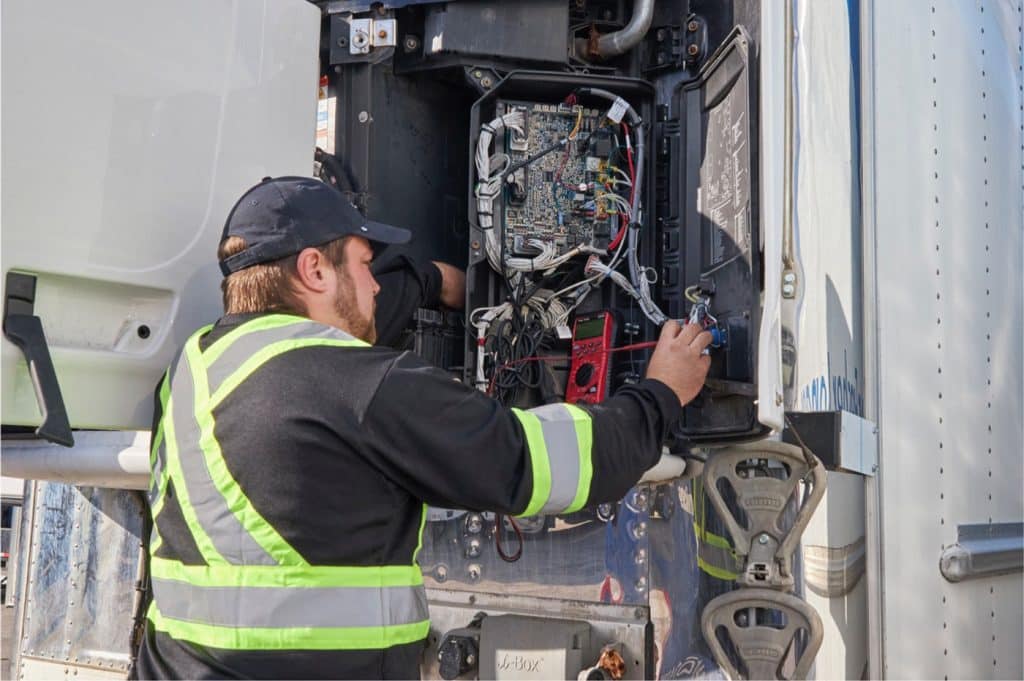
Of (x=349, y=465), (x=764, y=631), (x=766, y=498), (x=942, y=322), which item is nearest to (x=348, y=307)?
(x=349, y=465)

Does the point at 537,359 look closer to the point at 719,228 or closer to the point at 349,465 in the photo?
the point at 719,228

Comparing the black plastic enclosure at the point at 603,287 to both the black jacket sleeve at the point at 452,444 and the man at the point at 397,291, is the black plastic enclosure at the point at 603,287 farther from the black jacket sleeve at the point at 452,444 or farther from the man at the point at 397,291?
the black jacket sleeve at the point at 452,444

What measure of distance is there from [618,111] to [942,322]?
997 millimetres

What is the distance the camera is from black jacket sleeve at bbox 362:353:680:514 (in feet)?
6.37

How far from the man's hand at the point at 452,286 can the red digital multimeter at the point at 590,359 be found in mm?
364

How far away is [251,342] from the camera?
202 centimetres

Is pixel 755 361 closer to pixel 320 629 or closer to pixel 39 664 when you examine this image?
pixel 320 629

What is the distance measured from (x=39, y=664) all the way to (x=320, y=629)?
2.06m

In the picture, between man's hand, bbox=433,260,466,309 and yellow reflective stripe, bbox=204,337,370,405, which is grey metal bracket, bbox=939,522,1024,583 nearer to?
man's hand, bbox=433,260,466,309

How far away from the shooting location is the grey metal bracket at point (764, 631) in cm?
247

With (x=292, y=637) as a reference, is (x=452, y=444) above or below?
above

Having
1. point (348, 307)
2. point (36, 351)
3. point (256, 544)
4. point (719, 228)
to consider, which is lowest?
point (256, 544)

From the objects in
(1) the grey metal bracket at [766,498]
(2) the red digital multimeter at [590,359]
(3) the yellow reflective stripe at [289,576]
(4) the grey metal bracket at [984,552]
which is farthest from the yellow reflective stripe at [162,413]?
(4) the grey metal bracket at [984,552]

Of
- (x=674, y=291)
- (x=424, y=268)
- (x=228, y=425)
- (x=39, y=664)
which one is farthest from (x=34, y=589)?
(x=674, y=291)
